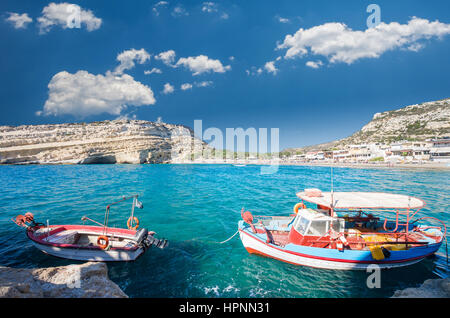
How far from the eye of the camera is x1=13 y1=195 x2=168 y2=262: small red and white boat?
8.87 metres

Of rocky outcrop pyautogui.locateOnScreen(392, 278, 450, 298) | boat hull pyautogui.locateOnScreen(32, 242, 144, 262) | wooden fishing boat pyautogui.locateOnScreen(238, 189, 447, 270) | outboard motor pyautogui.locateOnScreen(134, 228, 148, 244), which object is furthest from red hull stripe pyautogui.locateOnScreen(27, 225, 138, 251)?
rocky outcrop pyautogui.locateOnScreen(392, 278, 450, 298)

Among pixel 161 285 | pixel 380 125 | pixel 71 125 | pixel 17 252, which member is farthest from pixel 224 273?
pixel 380 125

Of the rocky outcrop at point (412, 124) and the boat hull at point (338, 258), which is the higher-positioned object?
the rocky outcrop at point (412, 124)

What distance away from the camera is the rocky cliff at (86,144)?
89875 mm

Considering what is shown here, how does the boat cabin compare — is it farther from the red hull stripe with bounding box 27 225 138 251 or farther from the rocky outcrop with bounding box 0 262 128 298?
the red hull stripe with bounding box 27 225 138 251

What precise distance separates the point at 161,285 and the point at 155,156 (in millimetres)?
105694

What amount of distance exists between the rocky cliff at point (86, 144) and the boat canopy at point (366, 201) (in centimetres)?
10230

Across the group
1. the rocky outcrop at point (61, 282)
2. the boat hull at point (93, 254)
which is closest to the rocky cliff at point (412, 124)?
the boat hull at point (93, 254)

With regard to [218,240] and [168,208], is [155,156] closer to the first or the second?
[168,208]

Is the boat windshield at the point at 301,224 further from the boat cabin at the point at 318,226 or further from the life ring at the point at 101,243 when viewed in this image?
the life ring at the point at 101,243

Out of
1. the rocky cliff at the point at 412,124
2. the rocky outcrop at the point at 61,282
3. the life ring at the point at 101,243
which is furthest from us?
the rocky cliff at the point at 412,124
